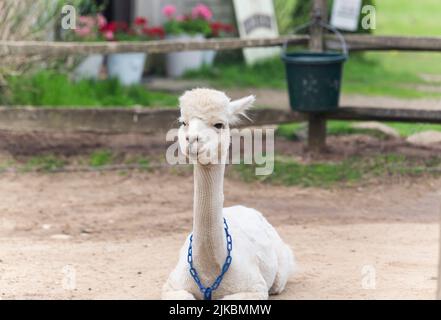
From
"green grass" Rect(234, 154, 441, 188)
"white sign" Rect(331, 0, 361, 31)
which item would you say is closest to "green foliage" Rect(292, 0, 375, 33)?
"white sign" Rect(331, 0, 361, 31)

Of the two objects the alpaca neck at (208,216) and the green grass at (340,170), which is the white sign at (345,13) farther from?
the alpaca neck at (208,216)

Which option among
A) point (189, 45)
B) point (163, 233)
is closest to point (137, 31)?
point (189, 45)

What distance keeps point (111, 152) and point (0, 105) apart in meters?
1.23

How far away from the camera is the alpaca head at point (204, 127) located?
16.6 ft

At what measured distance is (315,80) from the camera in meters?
9.20

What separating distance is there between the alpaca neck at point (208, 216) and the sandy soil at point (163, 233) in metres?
0.62

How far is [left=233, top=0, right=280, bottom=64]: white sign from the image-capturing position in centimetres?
1467

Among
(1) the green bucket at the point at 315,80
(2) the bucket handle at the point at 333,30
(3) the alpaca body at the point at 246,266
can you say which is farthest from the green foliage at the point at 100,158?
(3) the alpaca body at the point at 246,266

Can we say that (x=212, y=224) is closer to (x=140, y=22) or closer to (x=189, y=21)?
(x=140, y=22)

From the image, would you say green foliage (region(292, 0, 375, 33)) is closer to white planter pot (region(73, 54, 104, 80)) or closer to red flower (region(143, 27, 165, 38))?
red flower (region(143, 27, 165, 38))

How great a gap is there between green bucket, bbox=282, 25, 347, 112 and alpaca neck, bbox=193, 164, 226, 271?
13.4 ft

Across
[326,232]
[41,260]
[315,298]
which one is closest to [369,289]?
[315,298]

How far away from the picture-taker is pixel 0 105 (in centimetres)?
997

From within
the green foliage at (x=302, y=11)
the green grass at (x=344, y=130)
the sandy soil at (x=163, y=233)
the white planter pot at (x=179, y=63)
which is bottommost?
the sandy soil at (x=163, y=233)
